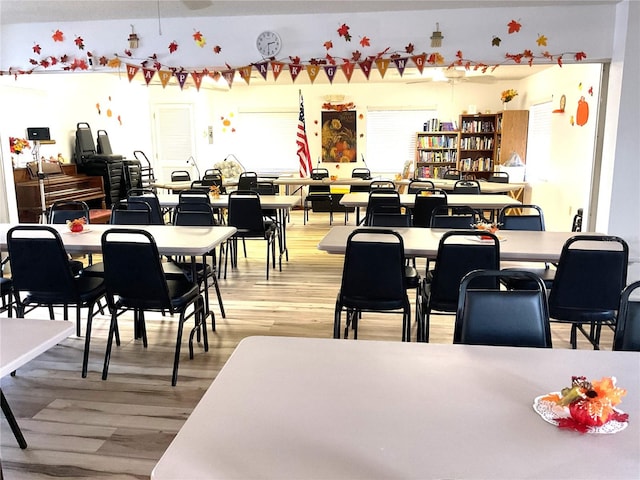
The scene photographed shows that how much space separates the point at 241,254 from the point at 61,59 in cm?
284

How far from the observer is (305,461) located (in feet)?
3.54

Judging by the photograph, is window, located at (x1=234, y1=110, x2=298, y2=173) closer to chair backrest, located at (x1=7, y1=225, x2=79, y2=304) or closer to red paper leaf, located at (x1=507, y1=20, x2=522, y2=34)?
red paper leaf, located at (x1=507, y1=20, x2=522, y2=34)

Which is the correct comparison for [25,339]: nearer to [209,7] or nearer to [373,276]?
[373,276]

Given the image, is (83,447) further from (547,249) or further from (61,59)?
(61,59)

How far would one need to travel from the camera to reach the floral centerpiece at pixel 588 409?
1196 millimetres

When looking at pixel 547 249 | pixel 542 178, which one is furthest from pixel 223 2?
pixel 542 178

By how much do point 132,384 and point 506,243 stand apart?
2.47 metres

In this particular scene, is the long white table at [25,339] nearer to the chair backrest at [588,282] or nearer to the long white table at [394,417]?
the long white table at [394,417]

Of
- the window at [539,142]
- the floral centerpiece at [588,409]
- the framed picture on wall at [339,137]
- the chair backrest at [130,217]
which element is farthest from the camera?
the framed picture on wall at [339,137]

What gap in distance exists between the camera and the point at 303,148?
33.0 feet

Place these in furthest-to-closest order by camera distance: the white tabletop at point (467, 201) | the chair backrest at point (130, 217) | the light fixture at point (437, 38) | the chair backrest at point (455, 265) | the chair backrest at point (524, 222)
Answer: the white tabletop at point (467, 201) < the light fixture at point (437, 38) < the chair backrest at point (130, 217) < the chair backrest at point (524, 222) < the chair backrest at point (455, 265)

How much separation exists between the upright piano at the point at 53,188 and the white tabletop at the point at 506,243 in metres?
5.00

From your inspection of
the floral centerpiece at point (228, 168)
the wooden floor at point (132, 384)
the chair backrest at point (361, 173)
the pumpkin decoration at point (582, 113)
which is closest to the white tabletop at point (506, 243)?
the wooden floor at point (132, 384)

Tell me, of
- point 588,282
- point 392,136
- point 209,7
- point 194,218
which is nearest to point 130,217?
point 194,218
